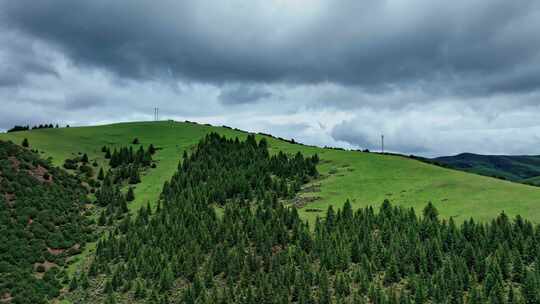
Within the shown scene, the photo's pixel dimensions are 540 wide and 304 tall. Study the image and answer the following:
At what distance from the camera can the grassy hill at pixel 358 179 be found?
240 feet

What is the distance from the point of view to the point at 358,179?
96500 millimetres

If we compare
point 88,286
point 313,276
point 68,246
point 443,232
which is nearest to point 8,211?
point 68,246

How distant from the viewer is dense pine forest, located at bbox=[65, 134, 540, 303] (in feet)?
161

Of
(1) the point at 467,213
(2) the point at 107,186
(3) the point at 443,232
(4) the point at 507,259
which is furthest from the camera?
(2) the point at 107,186

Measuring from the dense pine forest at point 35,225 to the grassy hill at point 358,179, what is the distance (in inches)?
458

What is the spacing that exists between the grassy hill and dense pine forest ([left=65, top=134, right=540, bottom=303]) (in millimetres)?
7859

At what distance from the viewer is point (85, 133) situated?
145125 mm

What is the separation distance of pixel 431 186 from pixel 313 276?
41368mm

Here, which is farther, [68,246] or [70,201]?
[70,201]

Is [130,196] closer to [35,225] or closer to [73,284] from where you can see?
[35,225]

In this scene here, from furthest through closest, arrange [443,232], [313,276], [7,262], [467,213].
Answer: [467,213], [7,262], [443,232], [313,276]

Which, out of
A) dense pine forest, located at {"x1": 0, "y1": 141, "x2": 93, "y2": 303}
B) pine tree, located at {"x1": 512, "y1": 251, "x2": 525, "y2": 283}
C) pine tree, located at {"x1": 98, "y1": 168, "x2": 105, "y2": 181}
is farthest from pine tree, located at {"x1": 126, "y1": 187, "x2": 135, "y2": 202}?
pine tree, located at {"x1": 512, "y1": 251, "x2": 525, "y2": 283}

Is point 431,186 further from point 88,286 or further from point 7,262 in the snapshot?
point 7,262

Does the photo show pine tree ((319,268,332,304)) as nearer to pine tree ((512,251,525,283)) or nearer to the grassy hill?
pine tree ((512,251,525,283))
